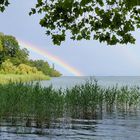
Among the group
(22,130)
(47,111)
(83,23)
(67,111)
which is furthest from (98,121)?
(83,23)

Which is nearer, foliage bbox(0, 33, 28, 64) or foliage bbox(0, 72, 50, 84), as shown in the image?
foliage bbox(0, 72, 50, 84)

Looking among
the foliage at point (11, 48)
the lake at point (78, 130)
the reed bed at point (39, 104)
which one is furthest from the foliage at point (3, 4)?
the foliage at point (11, 48)

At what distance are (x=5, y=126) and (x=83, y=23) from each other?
12.9 meters

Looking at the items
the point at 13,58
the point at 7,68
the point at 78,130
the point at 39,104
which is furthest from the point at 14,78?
the point at 78,130

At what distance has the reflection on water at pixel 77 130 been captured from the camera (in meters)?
19.3

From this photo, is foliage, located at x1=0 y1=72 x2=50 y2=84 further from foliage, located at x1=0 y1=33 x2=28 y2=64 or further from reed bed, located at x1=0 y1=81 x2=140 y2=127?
reed bed, located at x1=0 y1=81 x2=140 y2=127

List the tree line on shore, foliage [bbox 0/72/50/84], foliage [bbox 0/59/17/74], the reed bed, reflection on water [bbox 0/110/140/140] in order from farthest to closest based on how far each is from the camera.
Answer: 1. the tree line on shore
2. foliage [bbox 0/59/17/74]
3. foliage [bbox 0/72/50/84]
4. the reed bed
5. reflection on water [bbox 0/110/140/140]

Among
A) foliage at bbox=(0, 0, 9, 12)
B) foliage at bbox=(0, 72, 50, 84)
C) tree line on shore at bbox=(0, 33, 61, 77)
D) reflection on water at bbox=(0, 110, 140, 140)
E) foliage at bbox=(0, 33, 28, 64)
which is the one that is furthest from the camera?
foliage at bbox=(0, 33, 28, 64)

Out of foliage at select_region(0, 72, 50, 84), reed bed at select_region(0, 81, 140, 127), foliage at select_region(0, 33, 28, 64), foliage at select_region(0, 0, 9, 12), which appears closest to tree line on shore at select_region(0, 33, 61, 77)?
foliage at select_region(0, 33, 28, 64)

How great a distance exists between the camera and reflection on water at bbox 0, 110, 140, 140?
1927cm

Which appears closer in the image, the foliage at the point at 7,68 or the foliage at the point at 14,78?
the foliage at the point at 14,78

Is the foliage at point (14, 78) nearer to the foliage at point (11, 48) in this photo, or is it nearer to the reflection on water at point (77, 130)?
the foliage at point (11, 48)

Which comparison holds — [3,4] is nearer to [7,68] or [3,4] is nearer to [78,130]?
[78,130]

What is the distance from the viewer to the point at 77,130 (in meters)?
21.5
